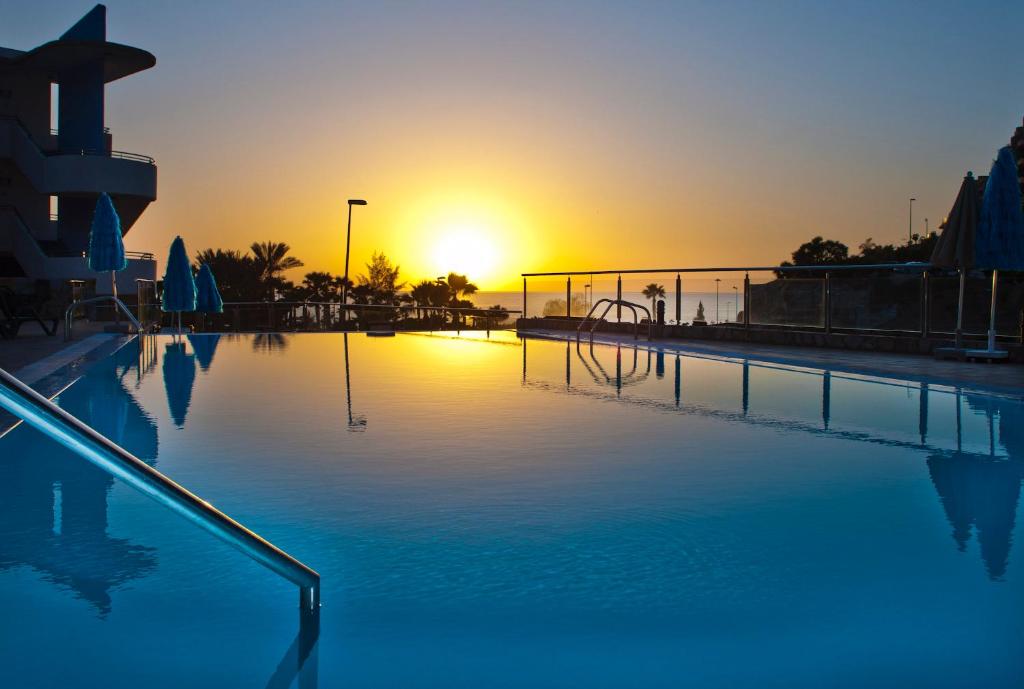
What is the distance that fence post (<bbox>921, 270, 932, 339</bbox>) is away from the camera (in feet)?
40.5

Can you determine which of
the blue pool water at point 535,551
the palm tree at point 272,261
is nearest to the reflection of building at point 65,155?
the palm tree at point 272,261

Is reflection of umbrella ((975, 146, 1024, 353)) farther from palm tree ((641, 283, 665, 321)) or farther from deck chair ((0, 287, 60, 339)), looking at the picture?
deck chair ((0, 287, 60, 339))

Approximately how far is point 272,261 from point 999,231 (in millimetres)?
39205

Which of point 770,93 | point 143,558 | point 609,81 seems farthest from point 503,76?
point 143,558

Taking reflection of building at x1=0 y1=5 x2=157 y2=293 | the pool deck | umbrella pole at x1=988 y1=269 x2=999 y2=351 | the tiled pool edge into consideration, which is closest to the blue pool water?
the tiled pool edge

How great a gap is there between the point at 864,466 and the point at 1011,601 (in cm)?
247

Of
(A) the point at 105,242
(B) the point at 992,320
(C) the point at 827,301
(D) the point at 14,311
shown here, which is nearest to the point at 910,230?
(C) the point at 827,301

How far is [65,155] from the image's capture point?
104 ft

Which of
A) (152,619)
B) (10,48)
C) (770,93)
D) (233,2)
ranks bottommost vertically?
(152,619)

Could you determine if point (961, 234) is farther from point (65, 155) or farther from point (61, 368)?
point (65, 155)

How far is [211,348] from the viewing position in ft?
53.0

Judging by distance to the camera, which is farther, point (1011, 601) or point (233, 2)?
point (233, 2)

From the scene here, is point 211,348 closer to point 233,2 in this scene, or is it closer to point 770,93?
point 233,2

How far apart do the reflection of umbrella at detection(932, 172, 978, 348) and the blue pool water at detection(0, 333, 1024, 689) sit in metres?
3.92
